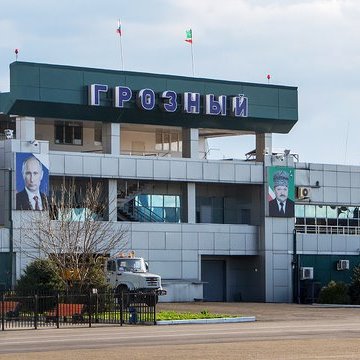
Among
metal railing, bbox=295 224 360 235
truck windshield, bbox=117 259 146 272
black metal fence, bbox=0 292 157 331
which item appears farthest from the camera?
metal railing, bbox=295 224 360 235

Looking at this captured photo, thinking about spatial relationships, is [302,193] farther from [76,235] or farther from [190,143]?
[76,235]

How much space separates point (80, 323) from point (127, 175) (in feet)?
84.2

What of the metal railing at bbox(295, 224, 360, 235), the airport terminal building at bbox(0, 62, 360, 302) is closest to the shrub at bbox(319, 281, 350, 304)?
the airport terminal building at bbox(0, 62, 360, 302)

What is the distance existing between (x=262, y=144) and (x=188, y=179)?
711cm

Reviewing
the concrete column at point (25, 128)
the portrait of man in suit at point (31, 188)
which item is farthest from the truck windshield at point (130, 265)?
the concrete column at point (25, 128)

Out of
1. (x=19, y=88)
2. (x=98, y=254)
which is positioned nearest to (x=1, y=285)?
(x=98, y=254)

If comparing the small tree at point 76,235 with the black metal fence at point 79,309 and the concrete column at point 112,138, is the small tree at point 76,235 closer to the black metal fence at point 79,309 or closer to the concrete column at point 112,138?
the concrete column at point 112,138

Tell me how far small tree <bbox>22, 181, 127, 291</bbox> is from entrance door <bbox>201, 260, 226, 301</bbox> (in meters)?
8.49

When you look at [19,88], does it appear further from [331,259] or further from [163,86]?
[331,259]

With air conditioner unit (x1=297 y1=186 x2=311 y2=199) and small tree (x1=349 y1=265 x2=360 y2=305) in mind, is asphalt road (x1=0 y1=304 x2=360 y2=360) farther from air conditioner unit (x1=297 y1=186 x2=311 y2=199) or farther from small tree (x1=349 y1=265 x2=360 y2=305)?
air conditioner unit (x1=297 y1=186 x2=311 y2=199)

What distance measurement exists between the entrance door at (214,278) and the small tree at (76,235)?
8.49 m

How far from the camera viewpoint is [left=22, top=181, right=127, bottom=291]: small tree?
54738 mm

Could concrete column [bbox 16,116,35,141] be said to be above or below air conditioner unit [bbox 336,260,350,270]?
above

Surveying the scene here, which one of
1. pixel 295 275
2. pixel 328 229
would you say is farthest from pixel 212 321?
pixel 328 229
